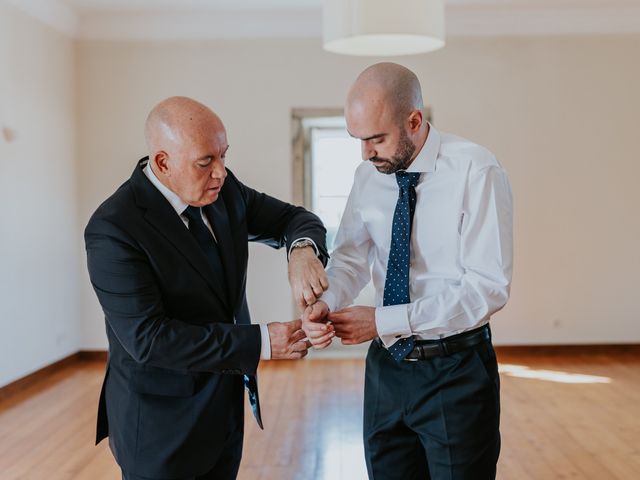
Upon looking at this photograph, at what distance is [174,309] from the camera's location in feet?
6.97

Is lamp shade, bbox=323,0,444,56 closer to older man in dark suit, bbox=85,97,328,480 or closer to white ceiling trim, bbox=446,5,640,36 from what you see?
older man in dark suit, bbox=85,97,328,480

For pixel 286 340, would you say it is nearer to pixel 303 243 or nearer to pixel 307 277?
pixel 307 277

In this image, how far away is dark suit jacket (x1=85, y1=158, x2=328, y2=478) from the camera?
202 centimetres

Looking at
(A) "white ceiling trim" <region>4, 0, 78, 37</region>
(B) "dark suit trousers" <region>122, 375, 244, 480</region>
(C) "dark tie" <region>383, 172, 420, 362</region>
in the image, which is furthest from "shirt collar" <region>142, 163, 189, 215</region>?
(A) "white ceiling trim" <region>4, 0, 78, 37</region>

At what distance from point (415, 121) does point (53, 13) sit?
5583mm

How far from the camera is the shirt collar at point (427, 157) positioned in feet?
7.44

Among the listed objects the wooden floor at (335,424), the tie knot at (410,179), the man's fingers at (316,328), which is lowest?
the wooden floor at (335,424)

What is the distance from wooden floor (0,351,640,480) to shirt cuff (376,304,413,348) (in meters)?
2.36

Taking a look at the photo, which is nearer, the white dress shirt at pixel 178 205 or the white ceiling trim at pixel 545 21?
the white dress shirt at pixel 178 205

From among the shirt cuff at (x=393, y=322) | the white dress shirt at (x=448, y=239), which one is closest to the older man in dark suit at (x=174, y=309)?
the shirt cuff at (x=393, y=322)

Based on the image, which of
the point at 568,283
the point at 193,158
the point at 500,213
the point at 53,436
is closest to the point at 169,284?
the point at 193,158

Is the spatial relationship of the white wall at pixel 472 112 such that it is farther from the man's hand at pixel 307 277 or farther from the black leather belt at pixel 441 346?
the black leather belt at pixel 441 346

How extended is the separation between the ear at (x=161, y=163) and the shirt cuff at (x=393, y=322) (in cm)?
69

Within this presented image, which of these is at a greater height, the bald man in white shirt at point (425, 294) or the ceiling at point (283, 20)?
the ceiling at point (283, 20)
